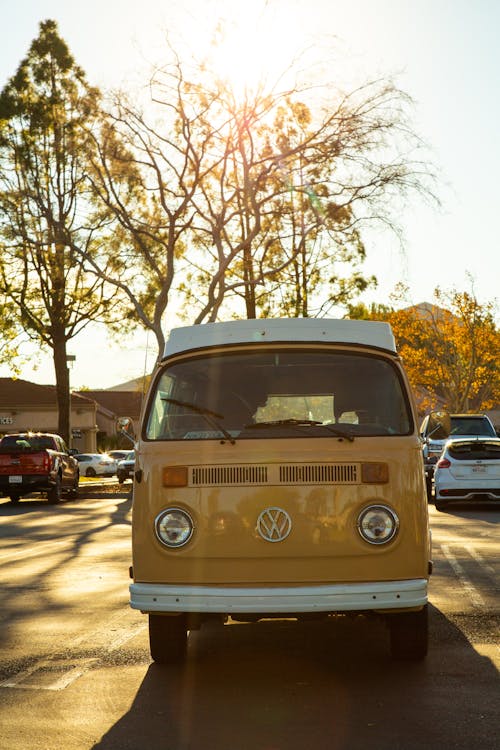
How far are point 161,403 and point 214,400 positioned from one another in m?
0.36

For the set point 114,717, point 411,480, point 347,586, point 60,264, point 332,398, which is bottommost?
point 114,717

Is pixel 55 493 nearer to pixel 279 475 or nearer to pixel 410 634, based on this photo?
pixel 410 634

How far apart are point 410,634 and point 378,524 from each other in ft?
3.22

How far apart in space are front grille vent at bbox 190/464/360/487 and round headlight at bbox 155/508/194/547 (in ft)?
0.70

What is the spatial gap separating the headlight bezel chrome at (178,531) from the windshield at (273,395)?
0.52 metres

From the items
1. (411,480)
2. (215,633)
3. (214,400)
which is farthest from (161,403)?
(215,633)

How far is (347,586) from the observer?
7129mm

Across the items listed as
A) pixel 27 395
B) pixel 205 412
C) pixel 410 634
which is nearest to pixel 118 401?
pixel 27 395

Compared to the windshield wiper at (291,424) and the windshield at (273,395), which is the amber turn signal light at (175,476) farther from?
the windshield wiper at (291,424)

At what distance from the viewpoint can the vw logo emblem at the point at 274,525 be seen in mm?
7262

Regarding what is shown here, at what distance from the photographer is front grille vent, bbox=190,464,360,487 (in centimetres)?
730

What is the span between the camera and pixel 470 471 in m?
24.0

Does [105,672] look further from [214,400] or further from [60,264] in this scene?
[60,264]

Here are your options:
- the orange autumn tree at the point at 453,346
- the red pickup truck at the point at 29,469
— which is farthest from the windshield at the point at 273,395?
the orange autumn tree at the point at 453,346
